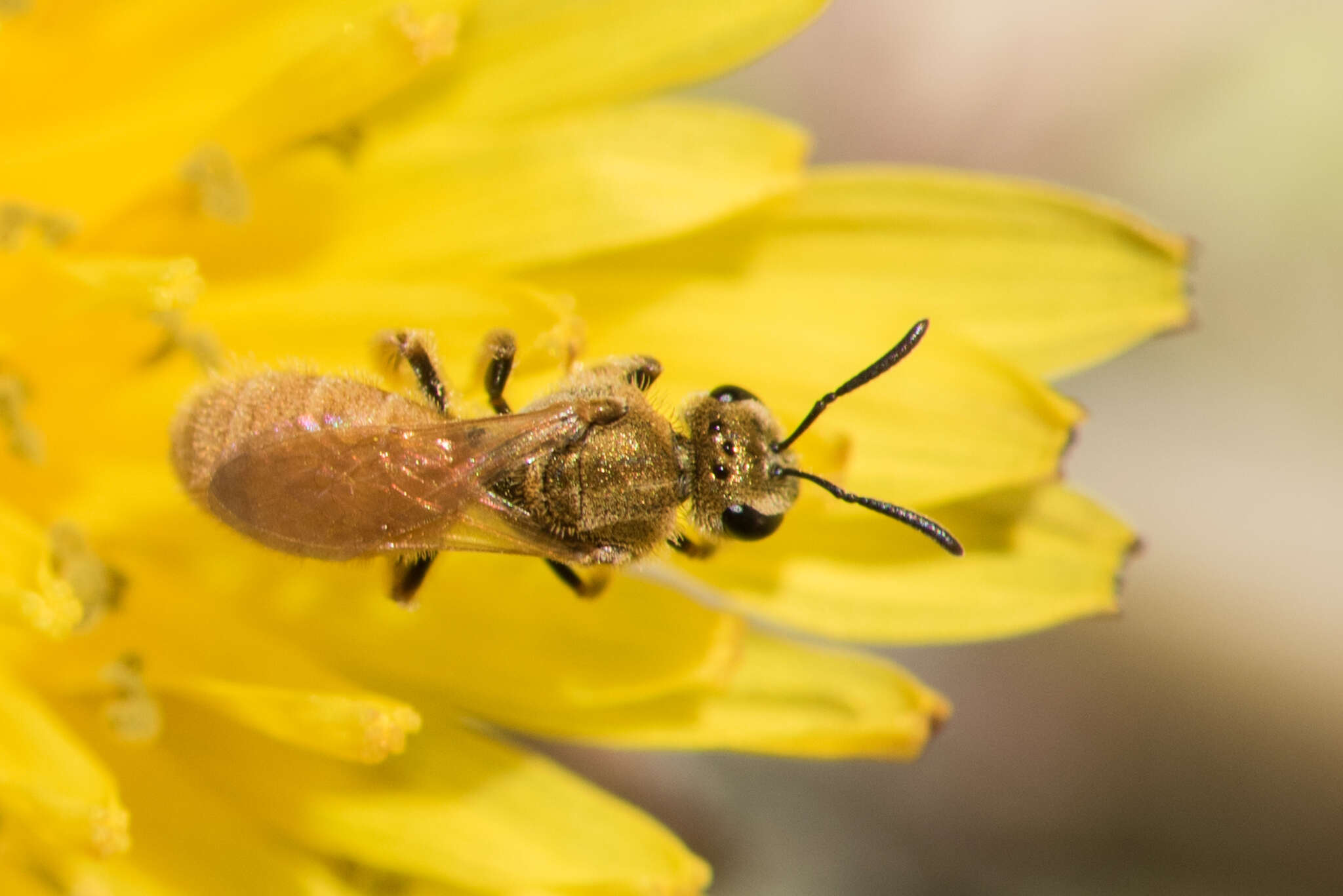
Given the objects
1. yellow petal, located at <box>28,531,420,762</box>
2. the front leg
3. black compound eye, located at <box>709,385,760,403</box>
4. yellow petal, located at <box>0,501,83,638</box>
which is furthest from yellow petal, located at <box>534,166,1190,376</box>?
yellow petal, located at <box>0,501,83,638</box>

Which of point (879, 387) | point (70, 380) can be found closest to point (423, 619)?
point (70, 380)

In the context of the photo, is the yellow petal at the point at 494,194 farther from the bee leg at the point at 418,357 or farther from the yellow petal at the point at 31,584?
the yellow petal at the point at 31,584

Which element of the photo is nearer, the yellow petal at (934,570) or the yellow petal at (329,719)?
the yellow petal at (329,719)

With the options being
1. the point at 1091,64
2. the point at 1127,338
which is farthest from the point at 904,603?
the point at 1091,64

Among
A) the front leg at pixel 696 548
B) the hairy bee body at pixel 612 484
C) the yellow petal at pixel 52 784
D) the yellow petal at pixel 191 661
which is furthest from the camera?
the front leg at pixel 696 548

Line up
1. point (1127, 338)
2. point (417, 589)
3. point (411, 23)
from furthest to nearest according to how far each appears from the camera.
A: point (1127, 338) < point (417, 589) < point (411, 23)

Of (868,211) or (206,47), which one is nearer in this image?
(206,47)

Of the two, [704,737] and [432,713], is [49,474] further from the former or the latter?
[704,737]

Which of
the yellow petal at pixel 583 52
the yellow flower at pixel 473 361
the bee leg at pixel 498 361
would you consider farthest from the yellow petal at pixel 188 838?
the yellow petal at pixel 583 52
